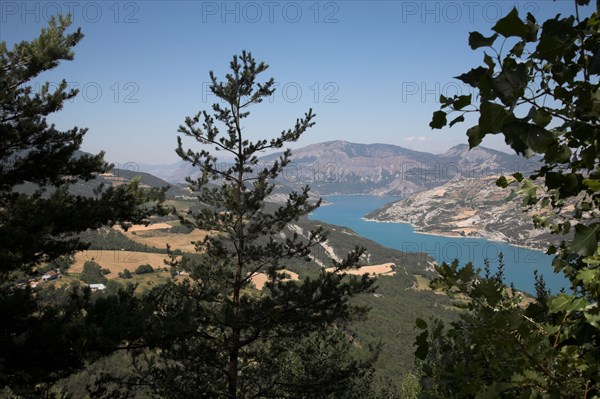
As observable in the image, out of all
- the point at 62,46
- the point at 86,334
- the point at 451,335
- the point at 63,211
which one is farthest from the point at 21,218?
the point at 451,335

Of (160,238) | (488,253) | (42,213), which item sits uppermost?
(42,213)

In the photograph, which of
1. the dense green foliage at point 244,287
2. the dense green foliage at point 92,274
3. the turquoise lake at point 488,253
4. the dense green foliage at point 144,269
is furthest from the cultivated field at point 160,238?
the dense green foliage at point 244,287

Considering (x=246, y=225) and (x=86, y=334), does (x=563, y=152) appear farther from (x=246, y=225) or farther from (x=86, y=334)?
(x=246, y=225)

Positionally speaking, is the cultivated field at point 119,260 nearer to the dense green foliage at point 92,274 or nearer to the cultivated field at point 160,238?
the dense green foliage at point 92,274

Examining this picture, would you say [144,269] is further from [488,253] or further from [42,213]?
[488,253]

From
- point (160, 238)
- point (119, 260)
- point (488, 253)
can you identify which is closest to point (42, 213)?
point (119, 260)

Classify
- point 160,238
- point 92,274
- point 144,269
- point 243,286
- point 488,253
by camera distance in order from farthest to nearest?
point 160,238
point 488,253
point 144,269
point 92,274
point 243,286

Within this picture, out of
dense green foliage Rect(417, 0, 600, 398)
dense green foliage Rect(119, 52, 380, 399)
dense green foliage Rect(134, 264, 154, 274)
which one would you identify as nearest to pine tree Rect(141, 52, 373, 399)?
dense green foliage Rect(119, 52, 380, 399)

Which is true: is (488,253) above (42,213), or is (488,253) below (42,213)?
below
